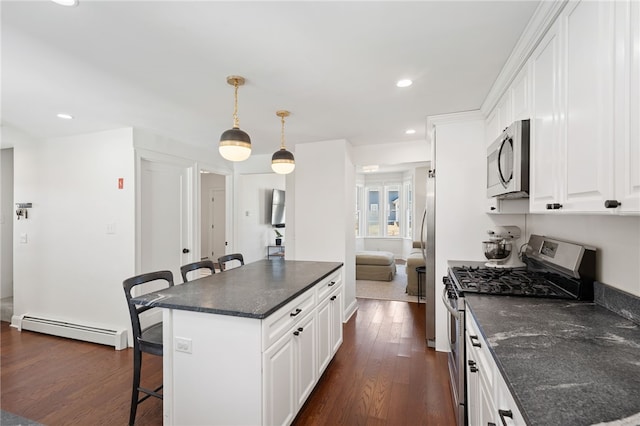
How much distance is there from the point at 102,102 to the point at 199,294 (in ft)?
6.69

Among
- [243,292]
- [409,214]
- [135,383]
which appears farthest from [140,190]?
[409,214]

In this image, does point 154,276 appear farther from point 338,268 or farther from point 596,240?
point 596,240

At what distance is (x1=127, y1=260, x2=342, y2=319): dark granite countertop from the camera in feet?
5.10

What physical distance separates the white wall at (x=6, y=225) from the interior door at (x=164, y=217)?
2341mm

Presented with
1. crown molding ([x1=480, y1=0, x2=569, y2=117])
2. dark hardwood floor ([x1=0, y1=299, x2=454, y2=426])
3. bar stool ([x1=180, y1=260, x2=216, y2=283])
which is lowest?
dark hardwood floor ([x1=0, y1=299, x2=454, y2=426])

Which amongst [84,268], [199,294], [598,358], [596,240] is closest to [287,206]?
[84,268]

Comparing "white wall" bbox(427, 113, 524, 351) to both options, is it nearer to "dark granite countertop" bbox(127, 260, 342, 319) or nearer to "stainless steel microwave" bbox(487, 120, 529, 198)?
"stainless steel microwave" bbox(487, 120, 529, 198)

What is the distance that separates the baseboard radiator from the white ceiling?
2.28 meters

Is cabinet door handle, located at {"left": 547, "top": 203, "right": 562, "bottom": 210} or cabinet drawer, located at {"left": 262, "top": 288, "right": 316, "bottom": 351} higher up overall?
cabinet door handle, located at {"left": 547, "top": 203, "right": 562, "bottom": 210}

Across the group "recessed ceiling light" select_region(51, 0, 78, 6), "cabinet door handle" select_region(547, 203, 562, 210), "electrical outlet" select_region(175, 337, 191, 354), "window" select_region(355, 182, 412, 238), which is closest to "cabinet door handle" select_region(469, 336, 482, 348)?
"cabinet door handle" select_region(547, 203, 562, 210)

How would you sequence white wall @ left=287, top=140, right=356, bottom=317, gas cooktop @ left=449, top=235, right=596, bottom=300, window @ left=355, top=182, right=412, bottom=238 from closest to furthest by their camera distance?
gas cooktop @ left=449, top=235, right=596, bottom=300
white wall @ left=287, top=140, right=356, bottom=317
window @ left=355, top=182, right=412, bottom=238

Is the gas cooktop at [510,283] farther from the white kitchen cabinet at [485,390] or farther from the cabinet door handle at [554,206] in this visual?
the cabinet door handle at [554,206]

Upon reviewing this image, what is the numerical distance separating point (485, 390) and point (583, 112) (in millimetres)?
1222

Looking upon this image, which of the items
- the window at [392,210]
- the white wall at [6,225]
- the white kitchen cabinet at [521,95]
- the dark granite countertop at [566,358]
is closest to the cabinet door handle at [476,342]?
the dark granite countertop at [566,358]
